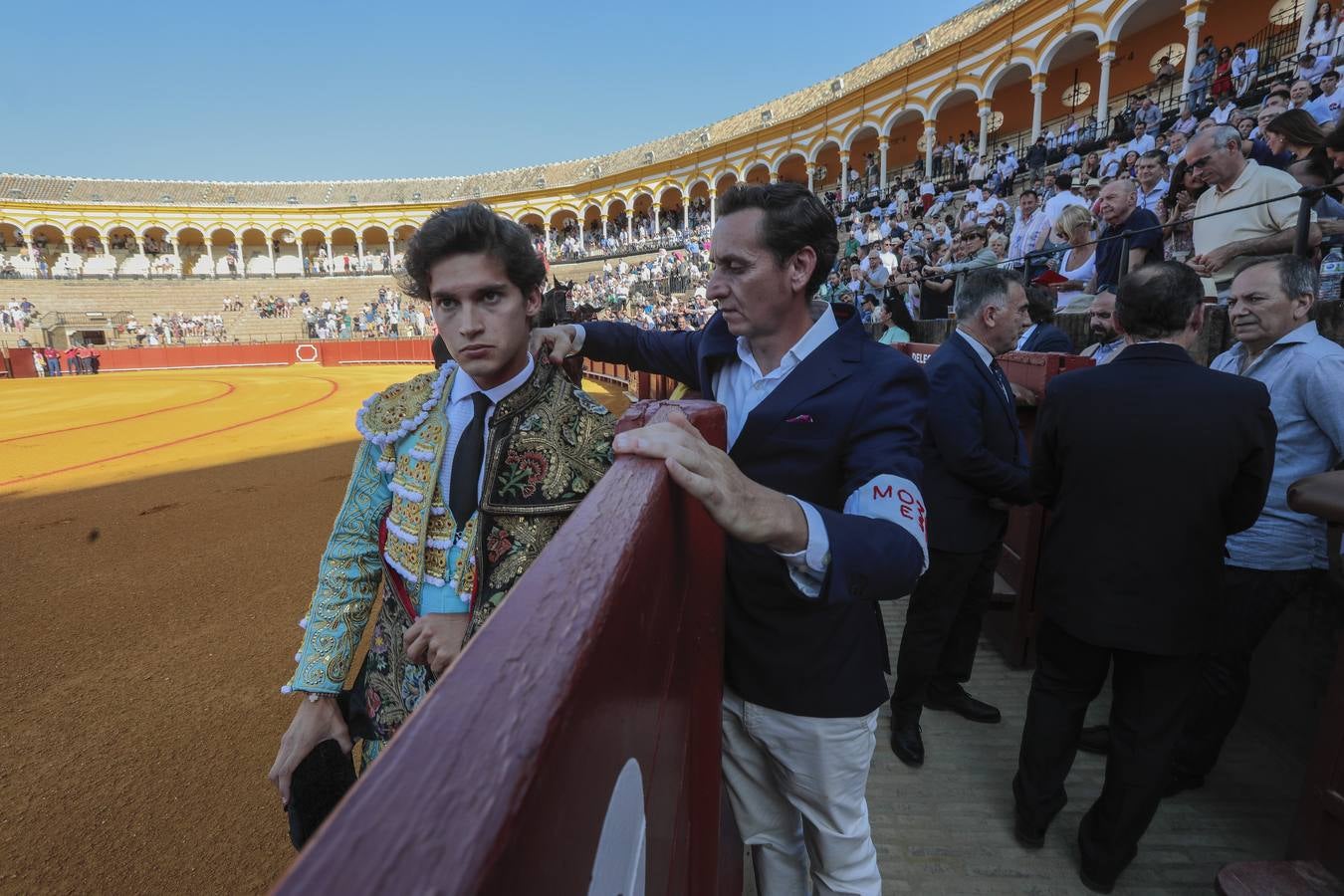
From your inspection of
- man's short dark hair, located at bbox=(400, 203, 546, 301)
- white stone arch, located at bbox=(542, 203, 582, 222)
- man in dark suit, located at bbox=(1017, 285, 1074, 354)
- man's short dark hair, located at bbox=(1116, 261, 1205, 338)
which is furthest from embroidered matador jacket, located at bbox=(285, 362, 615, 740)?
white stone arch, located at bbox=(542, 203, 582, 222)

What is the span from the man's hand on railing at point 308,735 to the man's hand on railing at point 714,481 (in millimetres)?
1098

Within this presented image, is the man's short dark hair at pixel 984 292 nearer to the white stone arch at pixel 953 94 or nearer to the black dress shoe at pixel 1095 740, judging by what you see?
the black dress shoe at pixel 1095 740

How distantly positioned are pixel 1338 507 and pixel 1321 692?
1.65 meters

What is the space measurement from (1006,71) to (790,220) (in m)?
27.7

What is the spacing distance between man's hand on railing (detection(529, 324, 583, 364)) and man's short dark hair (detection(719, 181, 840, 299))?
0.54m

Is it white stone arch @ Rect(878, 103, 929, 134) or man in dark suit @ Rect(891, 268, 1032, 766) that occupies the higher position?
white stone arch @ Rect(878, 103, 929, 134)

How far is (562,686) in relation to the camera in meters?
0.43

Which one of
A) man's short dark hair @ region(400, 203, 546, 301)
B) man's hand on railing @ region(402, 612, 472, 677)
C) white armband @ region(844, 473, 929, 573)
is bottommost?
man's hand on railing @ region(402, 612, 472, 677)

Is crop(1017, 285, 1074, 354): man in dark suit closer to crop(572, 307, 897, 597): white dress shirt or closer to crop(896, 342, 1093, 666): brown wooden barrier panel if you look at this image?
crop(896, 342, 1093, 666): brown wooden barrier panel

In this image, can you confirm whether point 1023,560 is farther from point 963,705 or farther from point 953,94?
point 953,94

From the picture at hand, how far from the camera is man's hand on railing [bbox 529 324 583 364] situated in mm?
1665

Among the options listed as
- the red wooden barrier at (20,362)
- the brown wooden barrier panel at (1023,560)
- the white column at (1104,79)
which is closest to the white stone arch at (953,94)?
the white column at (1104,79)

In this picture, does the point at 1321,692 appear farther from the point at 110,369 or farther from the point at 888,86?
the point at 110,369

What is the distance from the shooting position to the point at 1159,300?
6.64ft
